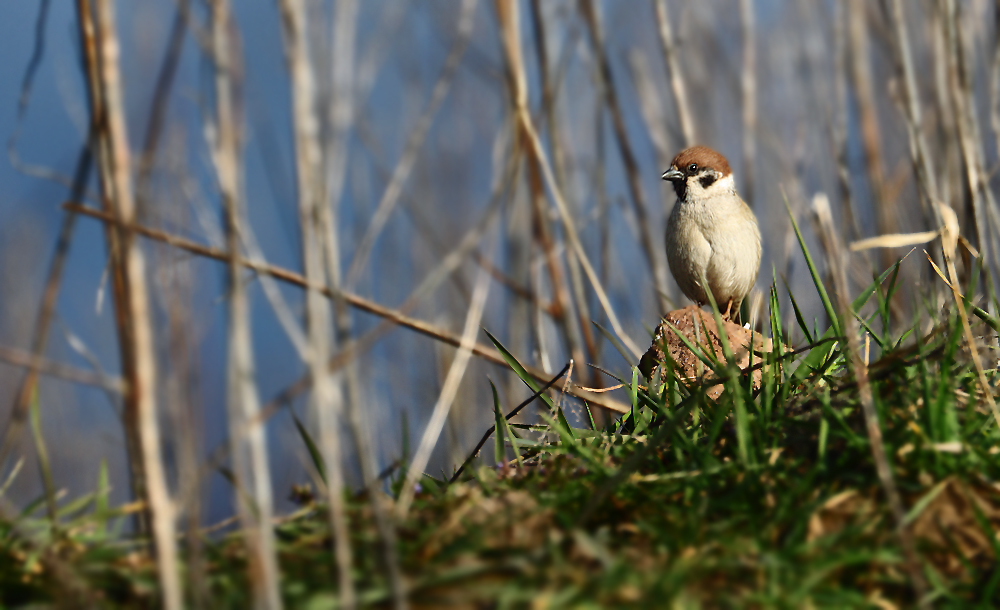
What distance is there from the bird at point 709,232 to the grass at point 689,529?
1.63m

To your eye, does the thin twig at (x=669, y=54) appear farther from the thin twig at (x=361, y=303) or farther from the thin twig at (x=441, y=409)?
the thin twig at (x=441, y=409)

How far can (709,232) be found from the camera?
3.37 m

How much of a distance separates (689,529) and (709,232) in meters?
2.27

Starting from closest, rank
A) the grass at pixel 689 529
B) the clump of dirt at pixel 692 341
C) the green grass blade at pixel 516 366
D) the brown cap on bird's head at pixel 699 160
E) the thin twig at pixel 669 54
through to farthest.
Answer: the grass at pixel 689 529, the green grass blade at pixel 516 366, the clump of dirt at pixel 692 341, the thin twig at pixel 669 54, the brown cap on bird's head at pixel 699 160

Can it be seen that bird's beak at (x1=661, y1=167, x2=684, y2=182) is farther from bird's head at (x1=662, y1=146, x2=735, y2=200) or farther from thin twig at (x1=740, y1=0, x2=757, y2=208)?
thin twig at (x1=740, y1=0, x2=757, y2=208)

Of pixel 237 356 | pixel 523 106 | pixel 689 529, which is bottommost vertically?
pixel 689 529

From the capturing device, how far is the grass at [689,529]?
1129mm

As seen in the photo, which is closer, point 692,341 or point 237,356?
point 237,356

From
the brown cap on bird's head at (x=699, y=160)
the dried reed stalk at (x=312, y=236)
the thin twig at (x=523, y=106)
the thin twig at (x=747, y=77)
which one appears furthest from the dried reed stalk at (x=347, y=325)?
the thin twig at (x=747, y=77)

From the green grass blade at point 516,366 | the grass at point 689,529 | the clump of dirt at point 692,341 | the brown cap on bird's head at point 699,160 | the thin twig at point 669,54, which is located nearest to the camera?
the grass at point 689,529

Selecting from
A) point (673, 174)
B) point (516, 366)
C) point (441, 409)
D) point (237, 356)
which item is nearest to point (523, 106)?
point (516, 366)

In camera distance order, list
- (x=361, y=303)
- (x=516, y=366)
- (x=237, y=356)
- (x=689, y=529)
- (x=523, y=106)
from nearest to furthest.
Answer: (x=237, y=356), (x=689, y=529), (x=361, y=303), (x=516, y=366), (x=523, y=106)

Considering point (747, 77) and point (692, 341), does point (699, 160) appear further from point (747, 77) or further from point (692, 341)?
point (692, 341)

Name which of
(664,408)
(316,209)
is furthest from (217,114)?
(664,408)
